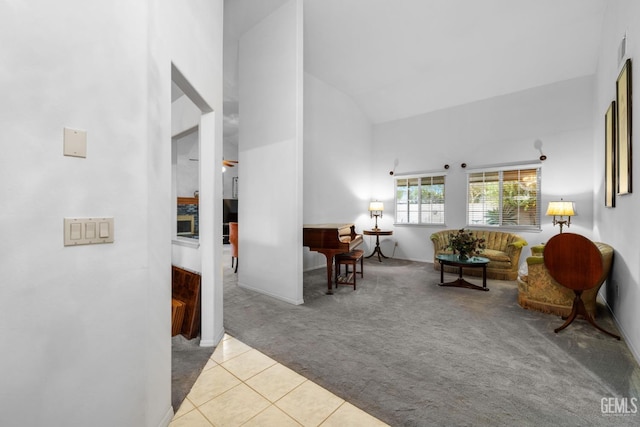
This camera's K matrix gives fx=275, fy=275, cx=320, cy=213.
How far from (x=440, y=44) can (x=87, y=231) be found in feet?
18.2

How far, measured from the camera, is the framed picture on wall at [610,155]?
3.16m

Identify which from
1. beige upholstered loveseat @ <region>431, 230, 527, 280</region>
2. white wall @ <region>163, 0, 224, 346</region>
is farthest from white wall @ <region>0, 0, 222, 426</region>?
beige upholstered loveseat @ <region>431, 230, 527, 280</region>

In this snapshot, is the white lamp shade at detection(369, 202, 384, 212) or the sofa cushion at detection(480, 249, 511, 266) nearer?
the sofa cushion at detection(480, 249, 511, 266)

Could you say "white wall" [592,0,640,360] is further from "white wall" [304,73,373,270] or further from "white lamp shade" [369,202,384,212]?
"white wall" [304,73,373,270]

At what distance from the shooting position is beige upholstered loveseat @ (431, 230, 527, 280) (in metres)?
4.81

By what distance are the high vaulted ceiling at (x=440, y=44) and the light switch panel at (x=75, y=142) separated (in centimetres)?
356

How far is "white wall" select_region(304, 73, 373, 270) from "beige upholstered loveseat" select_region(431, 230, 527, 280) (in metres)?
2.27

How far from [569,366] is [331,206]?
451 cm

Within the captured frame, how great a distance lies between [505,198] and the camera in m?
5.58

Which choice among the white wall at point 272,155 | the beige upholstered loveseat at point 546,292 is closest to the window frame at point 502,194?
the beige upholstered loveseat at point 546,292

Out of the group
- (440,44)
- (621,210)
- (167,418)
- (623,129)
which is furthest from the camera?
(440,44)

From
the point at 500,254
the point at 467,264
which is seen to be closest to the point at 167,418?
the point at 467,264

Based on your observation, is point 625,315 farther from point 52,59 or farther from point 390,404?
point 52,59

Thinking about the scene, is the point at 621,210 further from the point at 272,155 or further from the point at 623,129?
the point at 272,155
